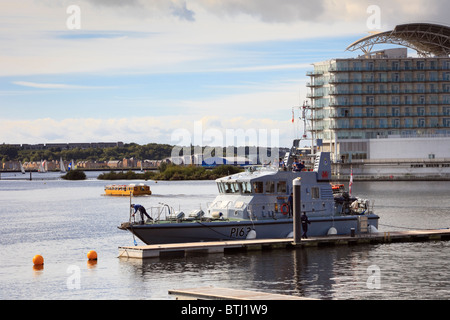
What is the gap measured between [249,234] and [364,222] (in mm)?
9209

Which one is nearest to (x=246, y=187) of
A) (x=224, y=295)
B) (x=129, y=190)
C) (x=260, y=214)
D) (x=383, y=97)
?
(x=260, y=214)

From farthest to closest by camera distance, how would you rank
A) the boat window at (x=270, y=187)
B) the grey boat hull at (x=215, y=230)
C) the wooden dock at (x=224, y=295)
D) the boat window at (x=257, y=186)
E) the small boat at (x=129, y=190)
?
1. the small boat at (x=129, y=190)
2. the boat window at (x=270, y=187)
3. the boat window at (x=257, y=186)
4. the grey boat hull at (x=215, y=230)
5. the wooden dock at (x=224, y=295)

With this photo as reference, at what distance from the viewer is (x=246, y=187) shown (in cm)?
4788

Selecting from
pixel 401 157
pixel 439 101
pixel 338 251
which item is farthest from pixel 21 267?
pixel 439 101

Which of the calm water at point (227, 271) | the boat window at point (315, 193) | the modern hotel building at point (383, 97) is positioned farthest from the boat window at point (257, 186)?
the modern hotel building at point (383, 97)

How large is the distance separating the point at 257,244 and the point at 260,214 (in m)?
3.56

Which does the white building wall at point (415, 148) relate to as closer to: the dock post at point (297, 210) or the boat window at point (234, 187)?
the boat window at point (234, 187)

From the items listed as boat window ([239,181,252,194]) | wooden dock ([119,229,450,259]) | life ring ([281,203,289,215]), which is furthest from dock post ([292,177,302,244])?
boat window ([239,181,252,194])

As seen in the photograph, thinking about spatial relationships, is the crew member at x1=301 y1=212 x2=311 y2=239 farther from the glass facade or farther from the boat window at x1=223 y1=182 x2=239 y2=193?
the glass facade

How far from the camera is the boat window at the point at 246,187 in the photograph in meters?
47.8

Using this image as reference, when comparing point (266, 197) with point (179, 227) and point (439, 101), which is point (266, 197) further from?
point (439, 101)

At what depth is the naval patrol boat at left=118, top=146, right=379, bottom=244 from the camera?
4547 centimetres

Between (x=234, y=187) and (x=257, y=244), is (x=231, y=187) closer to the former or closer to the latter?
(x=234, y=187)

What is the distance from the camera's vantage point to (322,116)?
581 feet
